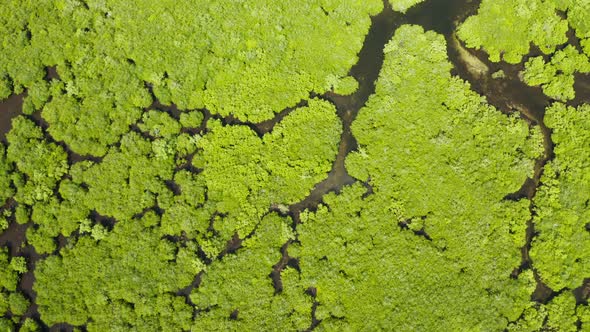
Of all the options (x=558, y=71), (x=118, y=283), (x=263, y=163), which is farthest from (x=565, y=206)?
(x=118, y=283)

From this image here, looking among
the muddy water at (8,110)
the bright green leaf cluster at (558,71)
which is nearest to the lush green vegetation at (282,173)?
the bright green leaf cluster at (558,71)

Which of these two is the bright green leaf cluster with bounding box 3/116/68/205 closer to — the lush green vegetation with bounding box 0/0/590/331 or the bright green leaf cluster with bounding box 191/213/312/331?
the lush green vegetation with bounding box 0/0/590/331

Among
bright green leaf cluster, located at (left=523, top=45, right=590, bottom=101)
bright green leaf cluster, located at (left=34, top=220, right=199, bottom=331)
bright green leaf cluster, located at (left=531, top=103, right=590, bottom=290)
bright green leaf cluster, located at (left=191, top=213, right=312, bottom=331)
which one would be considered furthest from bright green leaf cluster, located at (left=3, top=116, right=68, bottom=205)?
bright green leaf cluster, located at (left=523, top=45, right=590, bottom=101)

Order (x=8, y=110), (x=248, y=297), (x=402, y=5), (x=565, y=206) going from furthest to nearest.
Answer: (x=402, y=5)
(x=8, y=110)
(x=565, y=206)
(x=248, y=297)

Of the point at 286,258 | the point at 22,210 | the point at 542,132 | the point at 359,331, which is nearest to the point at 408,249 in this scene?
the point at 359,331

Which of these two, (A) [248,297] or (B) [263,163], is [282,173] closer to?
(B) [263,163]

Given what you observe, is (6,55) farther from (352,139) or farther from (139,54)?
(352,139)

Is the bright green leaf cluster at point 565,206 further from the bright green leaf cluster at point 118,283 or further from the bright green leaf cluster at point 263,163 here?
the bright green leaf cluster at point 118,283

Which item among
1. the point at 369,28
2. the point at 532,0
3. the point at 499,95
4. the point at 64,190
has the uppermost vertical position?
the point at 532,0

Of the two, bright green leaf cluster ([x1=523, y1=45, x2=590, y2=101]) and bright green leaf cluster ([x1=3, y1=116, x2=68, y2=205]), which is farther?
bright green leaf cluster ([x1=523, y1=45, x2=590, y2=101])
